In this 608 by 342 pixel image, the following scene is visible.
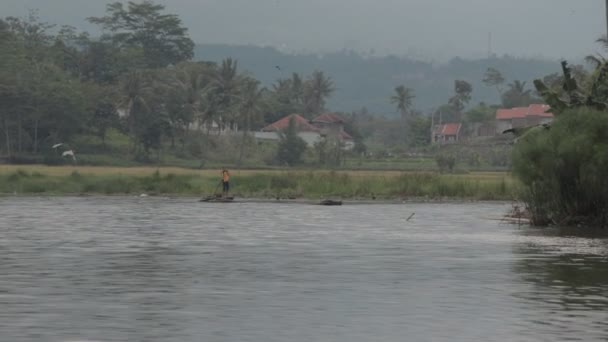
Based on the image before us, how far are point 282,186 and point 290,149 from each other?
66.3 meters

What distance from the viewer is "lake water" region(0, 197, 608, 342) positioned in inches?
672

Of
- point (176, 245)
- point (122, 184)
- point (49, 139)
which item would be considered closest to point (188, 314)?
point (176, 245)

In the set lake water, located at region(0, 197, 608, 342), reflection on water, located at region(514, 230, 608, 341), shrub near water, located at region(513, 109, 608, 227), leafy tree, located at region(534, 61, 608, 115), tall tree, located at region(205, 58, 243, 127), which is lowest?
lake water, located at region(0, 197, 608, 342)

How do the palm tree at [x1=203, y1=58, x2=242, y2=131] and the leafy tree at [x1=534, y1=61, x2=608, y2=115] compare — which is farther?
the palm tree at [x1=203, y1=58, x2=242, y2=131]

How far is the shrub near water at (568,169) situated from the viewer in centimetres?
3944

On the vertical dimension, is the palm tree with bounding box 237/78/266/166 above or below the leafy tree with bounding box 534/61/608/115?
above

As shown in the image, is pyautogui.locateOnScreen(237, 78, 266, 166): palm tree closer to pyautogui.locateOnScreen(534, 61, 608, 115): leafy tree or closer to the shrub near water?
pyautogui.locateOnScreen(534, 61, 608, 115): leafy tree

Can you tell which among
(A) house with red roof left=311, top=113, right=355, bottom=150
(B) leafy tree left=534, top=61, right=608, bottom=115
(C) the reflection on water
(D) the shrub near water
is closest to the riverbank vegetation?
(D) the shrub near water

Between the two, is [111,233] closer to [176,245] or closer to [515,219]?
[176,245]

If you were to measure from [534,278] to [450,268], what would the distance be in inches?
108

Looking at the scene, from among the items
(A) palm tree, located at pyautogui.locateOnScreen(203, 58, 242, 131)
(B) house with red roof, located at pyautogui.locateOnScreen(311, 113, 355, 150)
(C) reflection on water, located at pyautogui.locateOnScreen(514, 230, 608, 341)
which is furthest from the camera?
(B) house with red roof, located at pyautogui.locateOnScreen(311, 113, 355, 150)

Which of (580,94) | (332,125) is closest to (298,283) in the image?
(580,94)

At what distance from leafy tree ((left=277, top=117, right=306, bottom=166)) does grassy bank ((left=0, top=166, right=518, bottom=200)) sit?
57.8 metres

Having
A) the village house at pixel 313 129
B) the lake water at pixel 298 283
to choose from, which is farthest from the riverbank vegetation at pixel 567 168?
the village house at pixel 313 129
